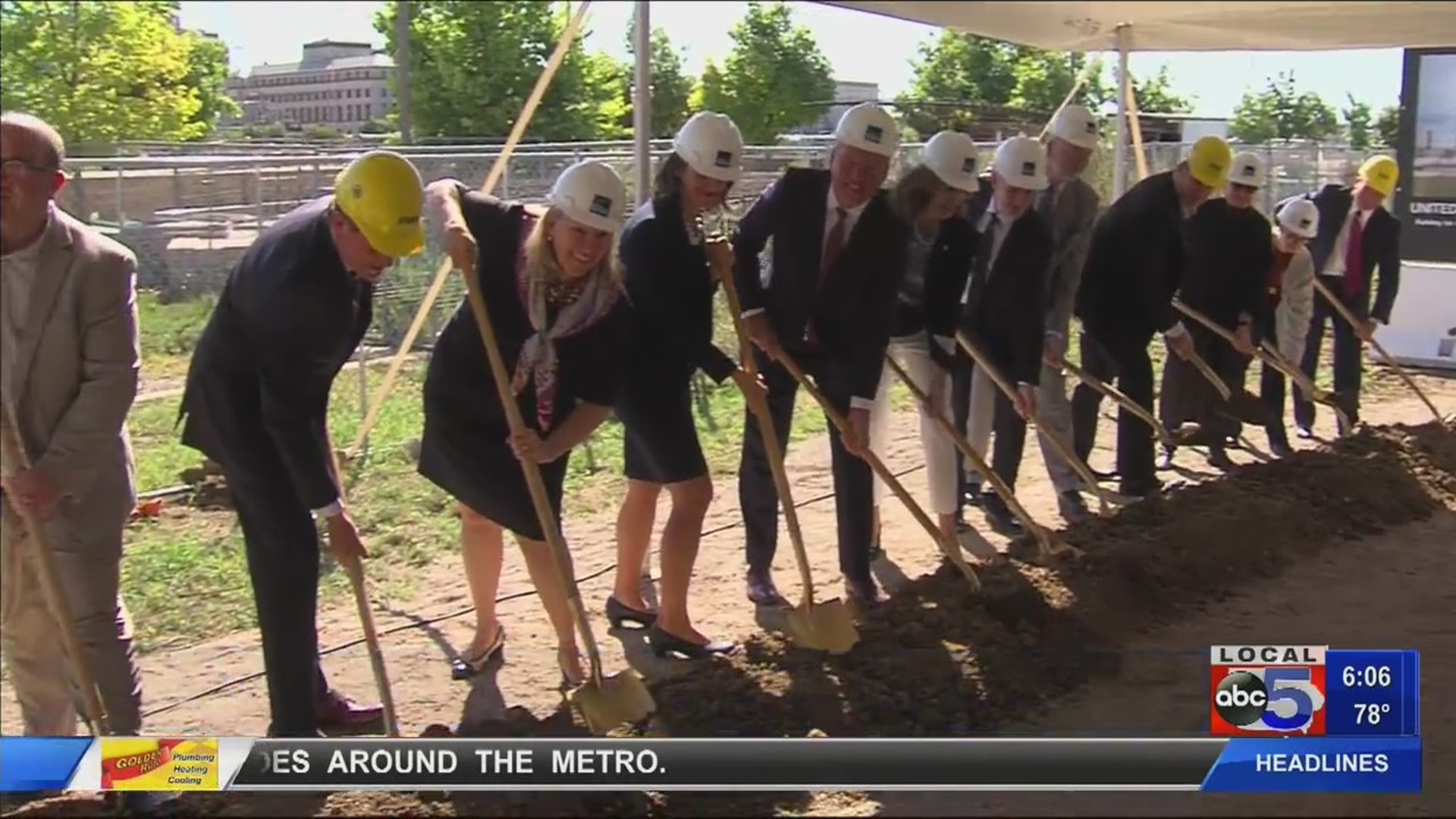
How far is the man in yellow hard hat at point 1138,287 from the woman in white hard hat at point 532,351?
8.89ft

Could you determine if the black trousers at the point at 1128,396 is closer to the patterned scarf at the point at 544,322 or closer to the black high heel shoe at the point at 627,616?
the black high heel shoe at the point at 627,616

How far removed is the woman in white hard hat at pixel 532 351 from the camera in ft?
10.3

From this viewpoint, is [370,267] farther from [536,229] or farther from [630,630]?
[630,630]

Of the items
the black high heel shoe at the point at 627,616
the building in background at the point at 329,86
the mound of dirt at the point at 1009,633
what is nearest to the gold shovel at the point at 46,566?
the mound of dirt at the point at 1009,633

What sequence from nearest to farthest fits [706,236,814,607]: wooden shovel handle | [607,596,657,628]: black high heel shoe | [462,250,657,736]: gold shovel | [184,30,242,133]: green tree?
[462,250,657,736]: gold shovel, [706,236,814,607]: wooden shovel handle, [607,596,657,628]: black high heel shoe, [184,30,242,133]: green tree

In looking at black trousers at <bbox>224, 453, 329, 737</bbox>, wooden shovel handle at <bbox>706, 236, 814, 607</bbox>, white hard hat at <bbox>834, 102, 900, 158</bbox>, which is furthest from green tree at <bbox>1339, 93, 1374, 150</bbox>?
black trousers at <bbox>224, 453, 329, 737</bbox>

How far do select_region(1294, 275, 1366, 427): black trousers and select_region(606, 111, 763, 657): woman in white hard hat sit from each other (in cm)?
358

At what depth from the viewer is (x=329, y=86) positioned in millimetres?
5965

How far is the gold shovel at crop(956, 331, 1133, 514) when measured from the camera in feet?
15.9

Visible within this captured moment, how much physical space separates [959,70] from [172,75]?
630 centimetres

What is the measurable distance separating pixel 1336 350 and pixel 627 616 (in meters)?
3.94

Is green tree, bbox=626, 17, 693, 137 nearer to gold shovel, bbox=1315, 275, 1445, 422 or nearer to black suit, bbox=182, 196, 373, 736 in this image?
gold shovel, bbox=1315, 275, 1445, 422

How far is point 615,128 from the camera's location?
6996 mm

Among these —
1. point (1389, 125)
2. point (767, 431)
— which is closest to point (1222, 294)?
point (1389, 125)
